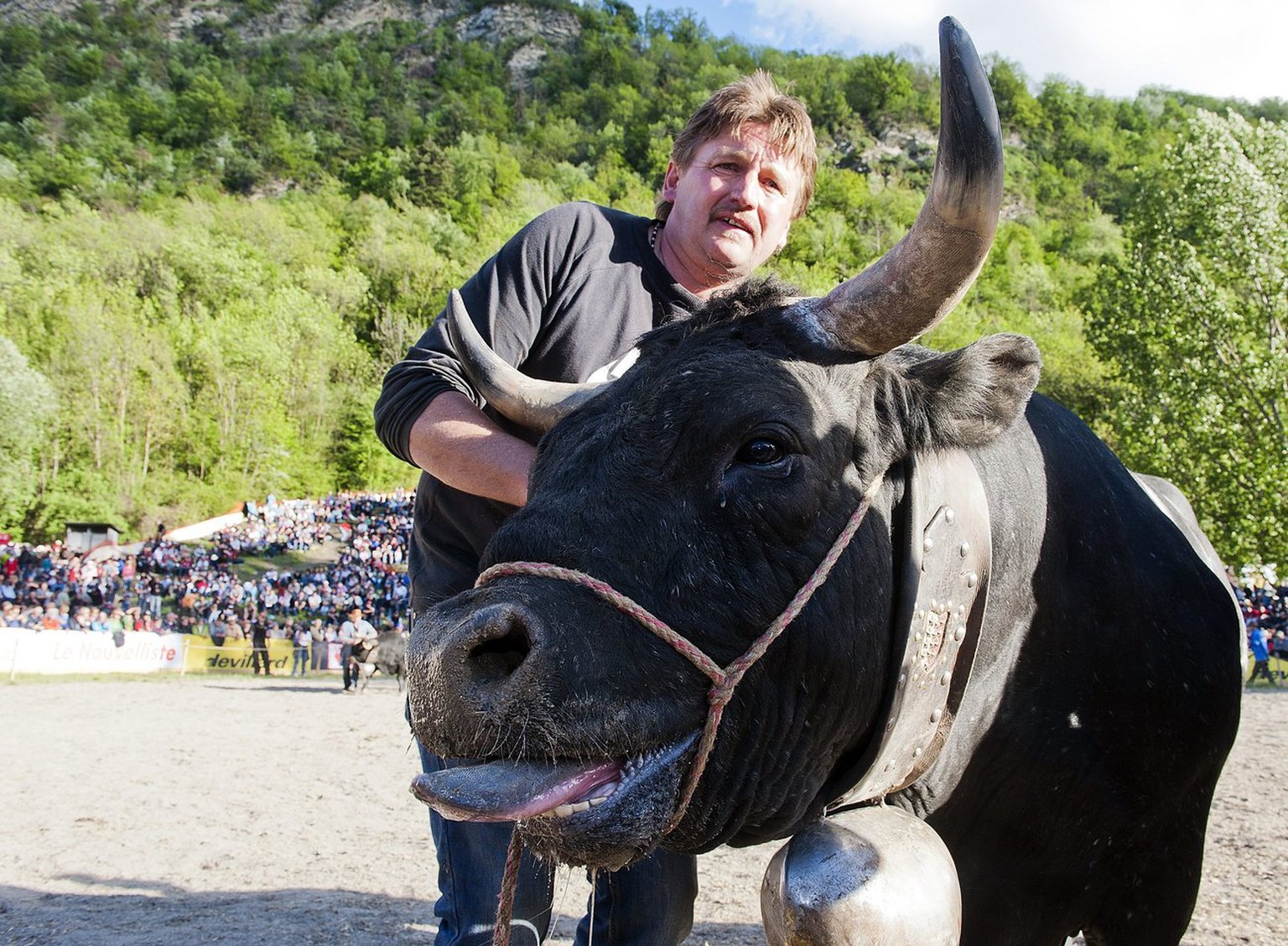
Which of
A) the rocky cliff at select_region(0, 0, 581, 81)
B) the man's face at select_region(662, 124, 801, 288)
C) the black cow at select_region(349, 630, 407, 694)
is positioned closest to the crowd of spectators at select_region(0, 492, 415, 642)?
the black cow at select_region(349, 630, 407, 694)

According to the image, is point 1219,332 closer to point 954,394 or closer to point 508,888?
point 954,394

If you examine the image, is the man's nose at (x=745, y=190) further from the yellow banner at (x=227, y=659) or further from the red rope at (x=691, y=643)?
the yellow banner at (x=227, y=659)

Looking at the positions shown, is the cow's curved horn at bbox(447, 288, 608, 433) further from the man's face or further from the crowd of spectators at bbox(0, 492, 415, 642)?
the crowd of spectators at bbox(0, 492, 415, 642)

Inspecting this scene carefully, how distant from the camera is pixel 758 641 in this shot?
5.98 feet

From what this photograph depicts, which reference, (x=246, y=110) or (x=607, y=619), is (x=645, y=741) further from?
(x=246, y=110)

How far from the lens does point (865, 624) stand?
2002mm

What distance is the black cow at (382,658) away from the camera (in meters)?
20.3

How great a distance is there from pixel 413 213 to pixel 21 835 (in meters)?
90.9

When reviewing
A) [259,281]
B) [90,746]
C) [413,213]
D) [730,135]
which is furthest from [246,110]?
[730,135]

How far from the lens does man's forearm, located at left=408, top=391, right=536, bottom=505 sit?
2.51 m

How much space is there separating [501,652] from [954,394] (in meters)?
1.18

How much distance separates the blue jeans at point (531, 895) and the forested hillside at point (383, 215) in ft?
6.29

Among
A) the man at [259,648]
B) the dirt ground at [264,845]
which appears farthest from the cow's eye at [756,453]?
the man at [259,648]

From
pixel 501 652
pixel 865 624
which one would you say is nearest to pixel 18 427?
pixel 501 652
